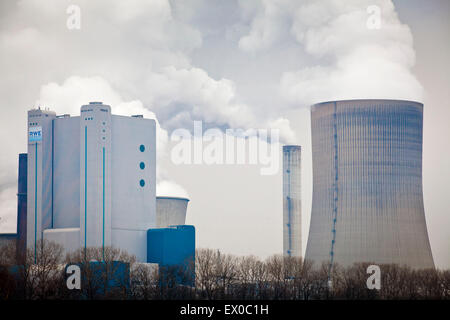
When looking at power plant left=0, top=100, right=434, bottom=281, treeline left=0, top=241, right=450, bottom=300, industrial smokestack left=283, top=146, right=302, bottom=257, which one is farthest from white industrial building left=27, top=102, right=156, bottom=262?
industrial smokestack left=283, top=146, right=302, bottom=257

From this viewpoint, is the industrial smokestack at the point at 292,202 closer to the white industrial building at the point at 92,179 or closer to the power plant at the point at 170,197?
the power plant at the point at 170,197

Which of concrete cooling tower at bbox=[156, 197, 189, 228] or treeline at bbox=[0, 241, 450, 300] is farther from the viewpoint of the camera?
concrete cooling tower at bbox=[156, 197, 189, 228]

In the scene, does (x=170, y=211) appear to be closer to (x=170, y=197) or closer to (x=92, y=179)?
(x=170, y=197)

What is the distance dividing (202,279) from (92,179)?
946 centimetres

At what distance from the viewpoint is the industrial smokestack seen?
8531cm

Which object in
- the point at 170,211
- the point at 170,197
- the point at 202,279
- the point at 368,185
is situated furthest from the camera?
the point at 170,197

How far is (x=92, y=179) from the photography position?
5859 centimetres

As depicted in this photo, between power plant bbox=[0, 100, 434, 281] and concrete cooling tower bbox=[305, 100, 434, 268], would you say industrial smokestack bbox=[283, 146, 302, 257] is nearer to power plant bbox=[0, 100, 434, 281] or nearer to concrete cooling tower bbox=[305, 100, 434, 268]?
power plant bbox=[0, 100, 434, 281]

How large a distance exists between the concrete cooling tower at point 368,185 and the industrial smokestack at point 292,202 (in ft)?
60.0

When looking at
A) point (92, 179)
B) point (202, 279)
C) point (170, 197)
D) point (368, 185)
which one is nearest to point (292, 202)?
point (170, 197)

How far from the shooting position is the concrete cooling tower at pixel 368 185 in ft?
208

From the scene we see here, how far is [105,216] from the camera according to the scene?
58719mm

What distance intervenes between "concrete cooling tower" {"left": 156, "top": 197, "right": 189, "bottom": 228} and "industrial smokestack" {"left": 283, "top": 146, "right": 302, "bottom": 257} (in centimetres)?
1891

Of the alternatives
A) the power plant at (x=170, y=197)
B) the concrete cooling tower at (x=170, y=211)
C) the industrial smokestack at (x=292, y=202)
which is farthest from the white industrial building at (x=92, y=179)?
the industrial smokestack at (x=292, y=202)
